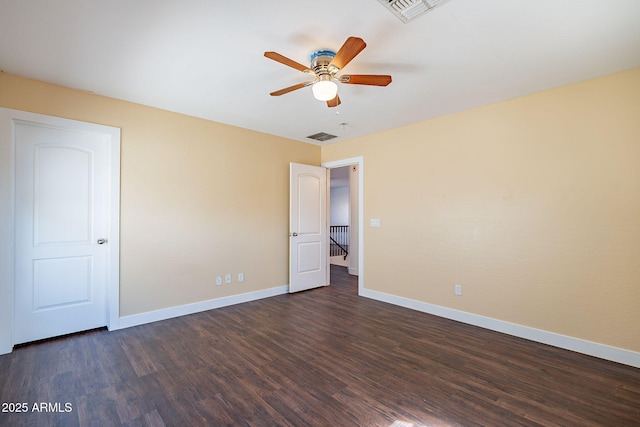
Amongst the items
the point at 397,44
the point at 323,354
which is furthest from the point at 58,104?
the point at 323,354

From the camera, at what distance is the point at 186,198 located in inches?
149

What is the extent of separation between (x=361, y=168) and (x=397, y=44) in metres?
2.63

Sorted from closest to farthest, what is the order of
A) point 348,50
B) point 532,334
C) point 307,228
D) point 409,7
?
point 409,7 → point 348,50 → point 532,334 → point 307,228

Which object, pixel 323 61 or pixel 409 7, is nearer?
pixel 409 7

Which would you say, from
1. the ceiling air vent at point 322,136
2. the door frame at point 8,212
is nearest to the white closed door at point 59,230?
the door frame at point 8,212

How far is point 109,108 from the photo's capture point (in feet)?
10.6

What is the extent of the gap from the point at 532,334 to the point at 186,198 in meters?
4.45

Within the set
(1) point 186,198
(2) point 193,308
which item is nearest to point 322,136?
(1) point 186,198

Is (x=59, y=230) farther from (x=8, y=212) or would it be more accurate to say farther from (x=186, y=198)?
(x=186, y=198)

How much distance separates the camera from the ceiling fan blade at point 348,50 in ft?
5.84

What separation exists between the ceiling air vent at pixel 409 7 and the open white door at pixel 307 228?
10.4 feet

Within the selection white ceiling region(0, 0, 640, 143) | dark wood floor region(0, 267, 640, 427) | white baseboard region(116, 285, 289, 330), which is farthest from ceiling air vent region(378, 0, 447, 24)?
white baseboard region(116, 285, 289, 330)

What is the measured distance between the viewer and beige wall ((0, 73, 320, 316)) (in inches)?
129

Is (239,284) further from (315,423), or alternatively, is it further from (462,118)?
(462,118)
